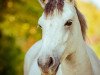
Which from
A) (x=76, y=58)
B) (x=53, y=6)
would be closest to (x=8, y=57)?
(x=76, y=58)

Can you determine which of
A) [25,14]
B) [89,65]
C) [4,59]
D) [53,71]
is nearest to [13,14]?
[25,14]

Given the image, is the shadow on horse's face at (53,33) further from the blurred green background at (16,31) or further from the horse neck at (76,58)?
the blurred green background at (16,31)

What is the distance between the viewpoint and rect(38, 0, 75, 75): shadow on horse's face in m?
4.36

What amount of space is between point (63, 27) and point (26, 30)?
225 inches

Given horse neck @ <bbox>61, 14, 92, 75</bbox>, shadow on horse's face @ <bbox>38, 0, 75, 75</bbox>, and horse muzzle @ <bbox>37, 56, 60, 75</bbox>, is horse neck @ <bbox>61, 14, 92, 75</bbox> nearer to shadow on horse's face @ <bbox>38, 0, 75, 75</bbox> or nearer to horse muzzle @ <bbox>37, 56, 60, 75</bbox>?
shadow on horse's face @ <bbox>38, 0, 75, 75</bbox>

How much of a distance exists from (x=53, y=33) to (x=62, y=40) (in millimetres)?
132

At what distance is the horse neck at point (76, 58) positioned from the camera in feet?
15.5

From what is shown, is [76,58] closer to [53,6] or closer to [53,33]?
[53,33]

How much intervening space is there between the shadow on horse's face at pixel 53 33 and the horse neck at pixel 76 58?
167 millimetres

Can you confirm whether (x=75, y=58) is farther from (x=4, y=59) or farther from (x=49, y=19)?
(x=4, y=59)

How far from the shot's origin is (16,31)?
9.90 metres

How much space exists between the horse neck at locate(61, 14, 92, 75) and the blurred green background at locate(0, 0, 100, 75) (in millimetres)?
4332

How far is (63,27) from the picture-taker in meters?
4.51

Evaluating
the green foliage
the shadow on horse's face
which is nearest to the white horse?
the shadow on horse's face
